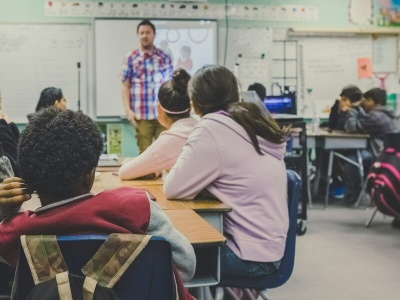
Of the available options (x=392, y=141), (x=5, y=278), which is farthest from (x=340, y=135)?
(x=5, y=278)

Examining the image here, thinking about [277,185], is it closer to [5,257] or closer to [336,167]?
[5,257]

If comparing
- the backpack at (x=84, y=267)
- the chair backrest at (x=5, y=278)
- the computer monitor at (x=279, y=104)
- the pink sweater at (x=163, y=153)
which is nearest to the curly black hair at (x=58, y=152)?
the backpack at (x=84, y=267)

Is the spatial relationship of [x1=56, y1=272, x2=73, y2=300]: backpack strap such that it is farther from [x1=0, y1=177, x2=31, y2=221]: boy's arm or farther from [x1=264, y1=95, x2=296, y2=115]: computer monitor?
[x1=264, y1=95, x2=296, y2=115]: computer monitor

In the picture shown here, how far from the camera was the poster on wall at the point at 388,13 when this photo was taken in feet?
24.7

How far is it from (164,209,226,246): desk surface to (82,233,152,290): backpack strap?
532 millimetres

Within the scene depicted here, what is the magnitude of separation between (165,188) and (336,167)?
171 inches

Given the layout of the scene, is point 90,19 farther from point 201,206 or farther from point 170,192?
point 201,206

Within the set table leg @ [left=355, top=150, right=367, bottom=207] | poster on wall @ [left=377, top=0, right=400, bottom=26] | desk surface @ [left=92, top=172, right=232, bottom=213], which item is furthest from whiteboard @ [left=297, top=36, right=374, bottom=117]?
desk surface @ [left=92, top=172, right=232, bottom=213]

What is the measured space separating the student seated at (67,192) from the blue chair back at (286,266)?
105 centimetres

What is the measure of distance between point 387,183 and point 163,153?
2372mm

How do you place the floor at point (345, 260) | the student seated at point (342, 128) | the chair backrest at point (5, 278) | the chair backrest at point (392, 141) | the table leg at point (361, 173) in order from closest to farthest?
the chair backrest at point (5, 278) → the floor at point (345, 260) → the chair backrest at point (392, 141) → the table leg at point (361, 173) → the student seated at point (342, 128)

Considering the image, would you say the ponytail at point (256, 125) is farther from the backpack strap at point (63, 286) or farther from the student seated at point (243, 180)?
the backpack strap at point (63, 286)

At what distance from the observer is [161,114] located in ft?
9.78

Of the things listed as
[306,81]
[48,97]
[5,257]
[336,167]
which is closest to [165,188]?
[5,257]
